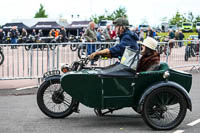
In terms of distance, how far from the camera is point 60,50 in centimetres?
1126

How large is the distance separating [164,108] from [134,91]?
54 centimetres

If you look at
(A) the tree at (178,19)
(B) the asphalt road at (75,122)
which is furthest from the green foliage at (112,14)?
(B) the asphalt road at (75,122)

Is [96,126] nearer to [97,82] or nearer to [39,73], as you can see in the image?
[97,82]

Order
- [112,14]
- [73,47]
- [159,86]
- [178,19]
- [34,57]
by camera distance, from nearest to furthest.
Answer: [159,86] → [34,57] → [73,47] → [112,14] → [178,19]

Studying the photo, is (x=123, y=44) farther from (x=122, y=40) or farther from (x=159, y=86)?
(x=159, y=86)

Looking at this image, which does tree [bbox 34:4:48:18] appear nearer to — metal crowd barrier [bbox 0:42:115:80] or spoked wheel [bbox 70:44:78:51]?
spoked wheel [bbox 70:44:78:51]

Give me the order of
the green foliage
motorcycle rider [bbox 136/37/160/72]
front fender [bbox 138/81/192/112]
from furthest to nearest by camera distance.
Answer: the green foliage
motorcycle rider [bbox 136/37/160/72]
front fender [bbox 138/81/192/112]

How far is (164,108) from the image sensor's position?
590cm

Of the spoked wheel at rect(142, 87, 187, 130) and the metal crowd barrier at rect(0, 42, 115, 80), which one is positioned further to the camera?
the metal crowd barrier at rect(0, 42, 115, 80)

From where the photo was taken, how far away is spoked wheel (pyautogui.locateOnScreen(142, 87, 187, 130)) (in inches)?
225

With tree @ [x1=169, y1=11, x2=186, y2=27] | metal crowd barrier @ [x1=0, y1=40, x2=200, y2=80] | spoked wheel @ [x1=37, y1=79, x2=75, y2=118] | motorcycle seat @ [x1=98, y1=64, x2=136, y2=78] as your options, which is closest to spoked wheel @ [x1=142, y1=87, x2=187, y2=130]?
motorcycle seat @ [x1=98, y1=64, x2=136, y2=78]

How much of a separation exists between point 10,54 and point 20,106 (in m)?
3.77

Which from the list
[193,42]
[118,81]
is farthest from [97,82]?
[193,42]

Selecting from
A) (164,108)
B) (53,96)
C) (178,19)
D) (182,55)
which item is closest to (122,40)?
(164,108)
